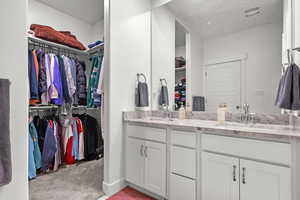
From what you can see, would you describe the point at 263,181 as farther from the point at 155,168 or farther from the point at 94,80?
the point at 94,80

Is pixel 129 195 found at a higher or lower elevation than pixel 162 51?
lower

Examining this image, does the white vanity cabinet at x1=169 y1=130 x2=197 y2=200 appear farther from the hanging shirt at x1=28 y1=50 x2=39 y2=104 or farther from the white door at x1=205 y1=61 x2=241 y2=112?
the hanging shirt at x1=28 y1=50 x2=39 y2=104

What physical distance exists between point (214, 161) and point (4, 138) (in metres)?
1.44

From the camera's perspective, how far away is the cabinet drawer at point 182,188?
1.33 metres

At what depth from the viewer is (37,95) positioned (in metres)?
1.86

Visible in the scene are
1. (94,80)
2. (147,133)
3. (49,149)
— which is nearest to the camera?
(147,133)

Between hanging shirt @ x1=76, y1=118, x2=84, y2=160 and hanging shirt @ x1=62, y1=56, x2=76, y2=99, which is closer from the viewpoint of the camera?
hanging shirt @ x1=62, y1=56, x2=76, y2=99

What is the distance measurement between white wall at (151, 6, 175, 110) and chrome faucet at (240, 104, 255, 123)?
882mm

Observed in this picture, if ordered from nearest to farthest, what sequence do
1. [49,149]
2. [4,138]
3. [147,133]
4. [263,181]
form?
1. [4,138]
2. [263,181]
3. [147,133]
4. [49,149]

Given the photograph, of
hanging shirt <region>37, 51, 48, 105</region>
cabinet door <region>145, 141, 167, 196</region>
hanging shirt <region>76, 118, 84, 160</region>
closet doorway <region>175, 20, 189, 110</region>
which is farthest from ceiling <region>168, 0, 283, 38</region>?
hanging shirt <region>76, 118, 84, 160</region>

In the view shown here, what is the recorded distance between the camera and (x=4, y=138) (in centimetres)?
85

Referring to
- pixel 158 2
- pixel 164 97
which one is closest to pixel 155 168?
pixel 164 97

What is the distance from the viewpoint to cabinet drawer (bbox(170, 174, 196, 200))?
133 cm

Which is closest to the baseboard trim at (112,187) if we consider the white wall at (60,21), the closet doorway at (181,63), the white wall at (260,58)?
the closet doorway at (181,63)
